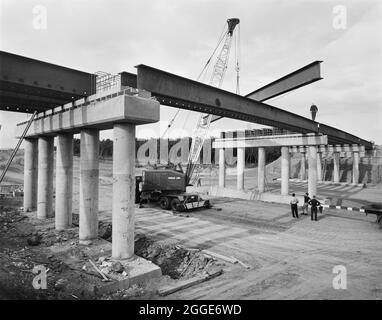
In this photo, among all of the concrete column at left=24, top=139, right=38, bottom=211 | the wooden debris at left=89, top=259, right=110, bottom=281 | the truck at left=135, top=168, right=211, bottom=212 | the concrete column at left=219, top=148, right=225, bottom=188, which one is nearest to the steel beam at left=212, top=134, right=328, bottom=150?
the concrete column at left=219, top=148, right=225, bottom=188

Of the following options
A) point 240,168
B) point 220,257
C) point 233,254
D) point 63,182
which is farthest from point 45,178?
point 240,168

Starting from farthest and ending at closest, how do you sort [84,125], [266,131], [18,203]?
[266,131] < [18,203] < [84,125]

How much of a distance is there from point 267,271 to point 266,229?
6586mm

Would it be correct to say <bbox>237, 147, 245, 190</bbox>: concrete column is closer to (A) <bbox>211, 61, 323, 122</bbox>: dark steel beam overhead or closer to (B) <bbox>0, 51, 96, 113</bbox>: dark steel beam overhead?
(A) <bbox>211, 61, 323, 122</bbox>: dark steel beam overhead

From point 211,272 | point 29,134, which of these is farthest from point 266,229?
point 29,134

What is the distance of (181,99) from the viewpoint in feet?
45.0

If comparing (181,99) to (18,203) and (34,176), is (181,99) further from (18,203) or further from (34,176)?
(18,203)

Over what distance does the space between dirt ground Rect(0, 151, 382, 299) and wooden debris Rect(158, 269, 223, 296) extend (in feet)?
0.51

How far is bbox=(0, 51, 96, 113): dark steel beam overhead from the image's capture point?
33.3 ft

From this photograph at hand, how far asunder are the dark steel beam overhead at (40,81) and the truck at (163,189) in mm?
10415

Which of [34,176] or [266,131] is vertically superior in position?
[266,131]

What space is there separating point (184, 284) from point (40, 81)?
29.2ft

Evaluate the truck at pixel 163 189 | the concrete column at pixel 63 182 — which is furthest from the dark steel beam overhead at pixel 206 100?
the truck at pixel 163 189

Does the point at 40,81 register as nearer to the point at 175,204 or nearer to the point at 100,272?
the point at 100,272
